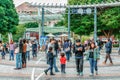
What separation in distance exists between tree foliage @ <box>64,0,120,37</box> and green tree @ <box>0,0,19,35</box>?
8917 millimetres

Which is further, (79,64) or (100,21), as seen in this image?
(100,21)

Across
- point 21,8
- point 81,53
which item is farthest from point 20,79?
point 21,8

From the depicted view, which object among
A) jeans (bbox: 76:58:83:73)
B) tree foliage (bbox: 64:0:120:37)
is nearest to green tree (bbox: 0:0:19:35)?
tree foliage (bbox: 64:0:120:37)

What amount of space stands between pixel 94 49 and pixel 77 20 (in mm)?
45159

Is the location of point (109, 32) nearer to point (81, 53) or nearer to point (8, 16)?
point (8, 16)

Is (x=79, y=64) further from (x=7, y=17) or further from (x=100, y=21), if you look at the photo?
(x=7, y=17)

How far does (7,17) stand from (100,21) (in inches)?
540

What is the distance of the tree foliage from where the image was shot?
197 ft

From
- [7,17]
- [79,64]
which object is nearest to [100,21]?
[7,17]

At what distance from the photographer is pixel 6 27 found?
61.3m

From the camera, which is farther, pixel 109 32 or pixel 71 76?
pixel 109 32

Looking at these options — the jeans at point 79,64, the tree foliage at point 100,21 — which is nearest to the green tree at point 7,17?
the tree foliage at point 100,21

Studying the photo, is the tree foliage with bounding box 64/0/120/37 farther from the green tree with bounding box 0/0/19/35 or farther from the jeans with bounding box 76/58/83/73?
the jeans with bounding box 76/58/83/73

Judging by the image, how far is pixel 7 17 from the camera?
62.6 meters
